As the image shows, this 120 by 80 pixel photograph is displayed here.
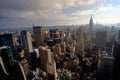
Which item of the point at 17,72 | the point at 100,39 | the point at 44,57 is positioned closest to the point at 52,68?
the point at 44,57

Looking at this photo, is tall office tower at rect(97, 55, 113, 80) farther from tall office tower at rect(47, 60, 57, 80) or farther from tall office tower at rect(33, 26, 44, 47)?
tall office tower at rect(33, 26, 44, 47)

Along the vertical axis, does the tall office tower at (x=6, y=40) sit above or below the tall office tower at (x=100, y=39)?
above

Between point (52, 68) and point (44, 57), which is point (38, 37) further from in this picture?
point (52, 68)

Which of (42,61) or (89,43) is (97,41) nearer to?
(89,43)

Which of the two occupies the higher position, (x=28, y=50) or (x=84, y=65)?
(x=28, y=50)

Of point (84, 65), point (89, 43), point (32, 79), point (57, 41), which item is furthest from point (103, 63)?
point (57, 41)

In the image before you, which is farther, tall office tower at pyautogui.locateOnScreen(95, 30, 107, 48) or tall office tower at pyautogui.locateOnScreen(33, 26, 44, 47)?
tall office tower at pyautogui.locateOnScreen(33, 26, 44, 47)

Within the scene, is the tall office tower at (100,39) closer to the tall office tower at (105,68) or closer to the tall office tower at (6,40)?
the tall office tower at (105,68)

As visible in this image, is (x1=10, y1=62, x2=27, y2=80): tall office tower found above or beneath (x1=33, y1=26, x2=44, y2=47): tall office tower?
above

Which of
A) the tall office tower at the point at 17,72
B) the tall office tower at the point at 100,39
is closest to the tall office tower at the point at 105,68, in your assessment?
the tall office tower at the point at 17,72

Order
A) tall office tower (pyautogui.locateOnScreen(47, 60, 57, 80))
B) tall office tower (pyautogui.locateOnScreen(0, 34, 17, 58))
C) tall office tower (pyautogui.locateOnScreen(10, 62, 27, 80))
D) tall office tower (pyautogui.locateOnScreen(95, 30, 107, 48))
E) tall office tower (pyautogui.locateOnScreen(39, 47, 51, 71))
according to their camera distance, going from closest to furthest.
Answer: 1. tall office tower (pyautogui.locateOnScreen(10, 62, 27, 80))
2. tall office tower (pyautogui.locateOnScreen(47, 60, 57, 80))
3. tall office tower (pyautogui.locateOnScreen(39, 47, 51, 71))
4. tall office tower (pyautogui.locateOnScreen(0, 34, 17, 58))
5. tall office tower (pyautogui.locateOnScreen(95, 30, 107, 48))

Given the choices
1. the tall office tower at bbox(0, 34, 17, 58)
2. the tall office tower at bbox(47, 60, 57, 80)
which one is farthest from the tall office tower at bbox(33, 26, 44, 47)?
the tall office tower at bbox(47, 60, 57, 80)
